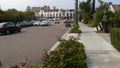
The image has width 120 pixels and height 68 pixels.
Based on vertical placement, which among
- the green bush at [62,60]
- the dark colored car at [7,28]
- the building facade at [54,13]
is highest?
the green bush at [62,60]

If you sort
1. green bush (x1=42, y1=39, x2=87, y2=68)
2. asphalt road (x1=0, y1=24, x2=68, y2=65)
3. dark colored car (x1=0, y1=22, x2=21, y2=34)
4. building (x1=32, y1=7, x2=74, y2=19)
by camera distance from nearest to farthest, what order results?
green bush (x1=42, y1=39, x2=87, y2=68) < asphalt road (x1=0, y1=24, x2=68, y2=65) < dark colored car (x1=0, y1=22, x2=21, y2=34) < building (x1=32, y1=7, x2=74, y2=19)

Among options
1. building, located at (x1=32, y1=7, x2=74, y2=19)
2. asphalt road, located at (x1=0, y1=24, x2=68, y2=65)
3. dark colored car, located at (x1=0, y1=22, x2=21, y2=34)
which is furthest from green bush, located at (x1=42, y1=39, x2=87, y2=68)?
building, located at (x1=32, y1=7, x2=74, y2=19)

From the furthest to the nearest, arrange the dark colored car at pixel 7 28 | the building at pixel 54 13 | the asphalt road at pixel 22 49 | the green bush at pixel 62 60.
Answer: the building at pixel 54 13
the dark colored car at pixel 7 28
the asphalt road at pixel 22 49
the green bush at pixel 62 60

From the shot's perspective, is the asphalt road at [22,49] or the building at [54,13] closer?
the asphalt road at [22,49]

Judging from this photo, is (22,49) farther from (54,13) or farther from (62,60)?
(54,13)

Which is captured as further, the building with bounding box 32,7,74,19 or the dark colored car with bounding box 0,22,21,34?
the building with bounding box 32,7,74,19

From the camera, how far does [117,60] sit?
12.9 m

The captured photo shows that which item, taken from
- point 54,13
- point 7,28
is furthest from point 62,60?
point 54,13

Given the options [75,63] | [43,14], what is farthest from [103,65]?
[43,14]

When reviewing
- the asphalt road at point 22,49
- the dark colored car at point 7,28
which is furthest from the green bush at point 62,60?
the dark colored car at point 7,28

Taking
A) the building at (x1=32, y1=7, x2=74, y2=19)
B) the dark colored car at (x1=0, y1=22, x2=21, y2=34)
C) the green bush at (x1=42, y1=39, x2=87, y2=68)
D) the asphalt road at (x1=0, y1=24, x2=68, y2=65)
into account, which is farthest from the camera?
the building at (x1=32, y1=7, x2=74, y2=19)

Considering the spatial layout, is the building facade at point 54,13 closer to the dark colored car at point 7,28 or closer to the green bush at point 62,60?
the dark colored car at point 7,28

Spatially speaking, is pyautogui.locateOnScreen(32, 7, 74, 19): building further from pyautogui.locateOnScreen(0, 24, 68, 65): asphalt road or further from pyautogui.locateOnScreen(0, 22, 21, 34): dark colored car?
pyautogui.locateOnScreen(0, 24, 68, 65): asphalt road

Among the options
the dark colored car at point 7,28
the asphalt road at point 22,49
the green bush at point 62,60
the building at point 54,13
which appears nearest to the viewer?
the green bush at point 62,60
